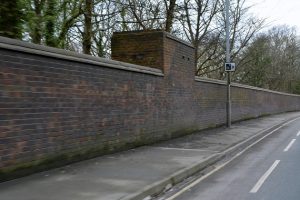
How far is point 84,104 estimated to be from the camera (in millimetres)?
11570

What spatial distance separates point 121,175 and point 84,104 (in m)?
2.42

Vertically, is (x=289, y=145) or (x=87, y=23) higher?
(x=87, y=23)

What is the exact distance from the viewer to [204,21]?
33.5 m

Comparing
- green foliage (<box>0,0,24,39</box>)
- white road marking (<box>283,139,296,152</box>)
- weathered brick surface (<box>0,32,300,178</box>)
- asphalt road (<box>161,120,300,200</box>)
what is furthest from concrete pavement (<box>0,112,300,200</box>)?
green foliage (<box>0,0,24,39</box>)

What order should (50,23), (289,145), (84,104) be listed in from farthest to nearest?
(289,145) → (50,23) → (84,104)

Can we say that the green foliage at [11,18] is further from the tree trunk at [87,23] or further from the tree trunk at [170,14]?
the tree trunk at [170,14]

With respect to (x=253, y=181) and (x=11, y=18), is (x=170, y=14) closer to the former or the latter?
(x=11, y=18)

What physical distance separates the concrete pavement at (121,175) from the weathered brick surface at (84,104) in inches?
17.8

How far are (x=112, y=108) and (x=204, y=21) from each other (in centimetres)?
2167

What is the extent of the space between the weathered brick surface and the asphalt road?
2945mm

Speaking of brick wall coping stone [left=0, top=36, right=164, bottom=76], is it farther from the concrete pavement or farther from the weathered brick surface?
the concrete pavement

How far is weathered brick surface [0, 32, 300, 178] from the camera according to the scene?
352 inches

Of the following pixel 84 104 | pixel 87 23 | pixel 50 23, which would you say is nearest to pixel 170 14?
pixel 87 23

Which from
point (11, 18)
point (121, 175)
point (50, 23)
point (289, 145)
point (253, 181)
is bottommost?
point (289, 145)
